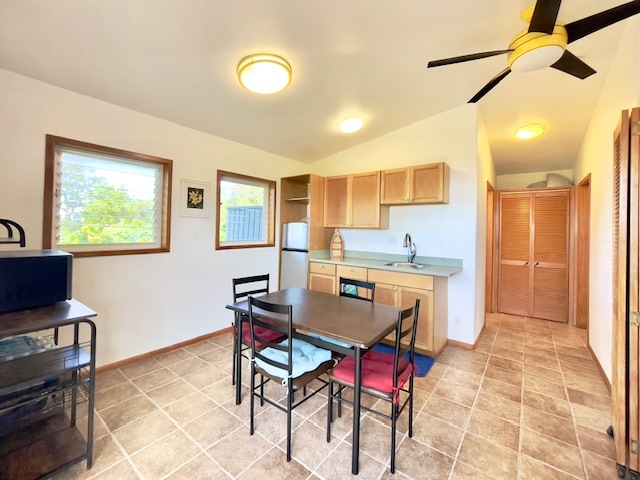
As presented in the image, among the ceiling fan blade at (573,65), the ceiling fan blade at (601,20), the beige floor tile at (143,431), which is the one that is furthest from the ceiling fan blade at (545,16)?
the beige floor tile at (143,431)

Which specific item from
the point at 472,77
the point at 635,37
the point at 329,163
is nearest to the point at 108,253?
the point at 329,163

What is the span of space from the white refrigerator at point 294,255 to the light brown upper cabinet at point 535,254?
3.30 meters

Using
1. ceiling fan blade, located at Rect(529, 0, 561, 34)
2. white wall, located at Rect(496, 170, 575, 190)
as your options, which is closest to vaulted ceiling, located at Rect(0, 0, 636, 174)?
ceiling fan blade, located at Rect(529, 0, 561, 34)

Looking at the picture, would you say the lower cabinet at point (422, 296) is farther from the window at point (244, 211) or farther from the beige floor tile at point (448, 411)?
the window at point (244, 211)

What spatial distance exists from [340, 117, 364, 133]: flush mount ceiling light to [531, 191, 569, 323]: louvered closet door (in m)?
3.20

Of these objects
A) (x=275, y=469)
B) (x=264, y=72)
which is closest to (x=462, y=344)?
(x=275, y=469)

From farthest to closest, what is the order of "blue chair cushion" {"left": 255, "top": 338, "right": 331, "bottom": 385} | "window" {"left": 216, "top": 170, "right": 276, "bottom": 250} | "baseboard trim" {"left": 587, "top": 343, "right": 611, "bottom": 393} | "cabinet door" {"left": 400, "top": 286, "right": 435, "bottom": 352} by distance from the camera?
"window" {"left": 216, "top": 170, "right": 276, "bottom": 250} → "cabinet door" {"left": 400, "top": 286, "right": 435, "bottom": 352} → "baseboard trim" {"left": 587, "top": 343, "right": 611, "bottom": 393} → "blue chair cushion" {"left": 255, "top": 338, "right": 331, "bottom": 385}

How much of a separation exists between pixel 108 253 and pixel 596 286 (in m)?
4.87

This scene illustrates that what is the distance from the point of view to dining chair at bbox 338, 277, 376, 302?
2.27 meters

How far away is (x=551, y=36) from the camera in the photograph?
1.63 m

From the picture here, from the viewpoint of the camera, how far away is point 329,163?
451cm

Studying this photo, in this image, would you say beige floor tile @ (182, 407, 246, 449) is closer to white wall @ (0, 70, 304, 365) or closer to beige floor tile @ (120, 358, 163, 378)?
beige floor tile @ (120, 358, 163, 378)

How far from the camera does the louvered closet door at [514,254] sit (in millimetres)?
4527

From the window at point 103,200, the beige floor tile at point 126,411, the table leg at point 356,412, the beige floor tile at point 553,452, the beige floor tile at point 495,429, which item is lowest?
the beige floor tile at point 553,452
